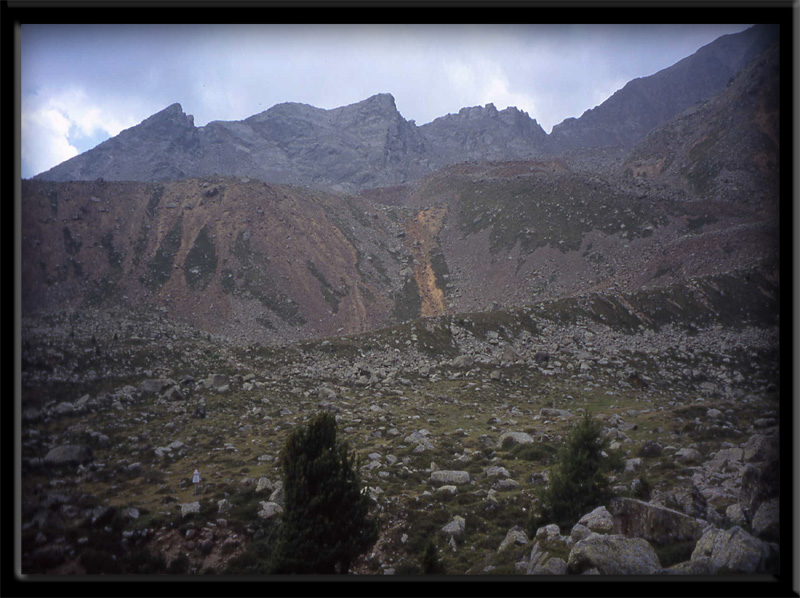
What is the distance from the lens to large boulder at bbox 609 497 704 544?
545cm

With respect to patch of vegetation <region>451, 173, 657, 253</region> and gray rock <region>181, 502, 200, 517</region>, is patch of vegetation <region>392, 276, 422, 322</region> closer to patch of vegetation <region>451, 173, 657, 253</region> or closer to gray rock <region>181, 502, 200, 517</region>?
patch of vegetation <region>451, 173, 657, 253</region>

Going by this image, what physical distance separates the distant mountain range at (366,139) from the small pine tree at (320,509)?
111557 mm

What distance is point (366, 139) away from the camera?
136 m

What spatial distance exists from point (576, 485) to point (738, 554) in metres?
2.47

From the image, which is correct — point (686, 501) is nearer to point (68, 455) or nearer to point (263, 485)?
point (263, 485)

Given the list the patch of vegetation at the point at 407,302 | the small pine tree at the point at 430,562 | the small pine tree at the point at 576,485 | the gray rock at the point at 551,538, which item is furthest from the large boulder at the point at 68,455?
the patch of vegetation at the point at 407,302

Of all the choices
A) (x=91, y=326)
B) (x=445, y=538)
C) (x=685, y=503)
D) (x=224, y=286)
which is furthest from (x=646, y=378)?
(x=224, y=286)

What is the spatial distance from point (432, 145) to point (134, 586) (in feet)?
503

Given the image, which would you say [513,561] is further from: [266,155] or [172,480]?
[266,155]

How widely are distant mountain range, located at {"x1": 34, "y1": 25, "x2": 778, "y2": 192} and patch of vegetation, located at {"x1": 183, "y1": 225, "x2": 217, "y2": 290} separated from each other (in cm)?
7193

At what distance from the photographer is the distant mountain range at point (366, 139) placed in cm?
11056

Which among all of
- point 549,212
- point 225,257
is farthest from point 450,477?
point 549,212

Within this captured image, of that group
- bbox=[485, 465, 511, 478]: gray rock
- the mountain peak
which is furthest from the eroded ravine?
the mountain peak
